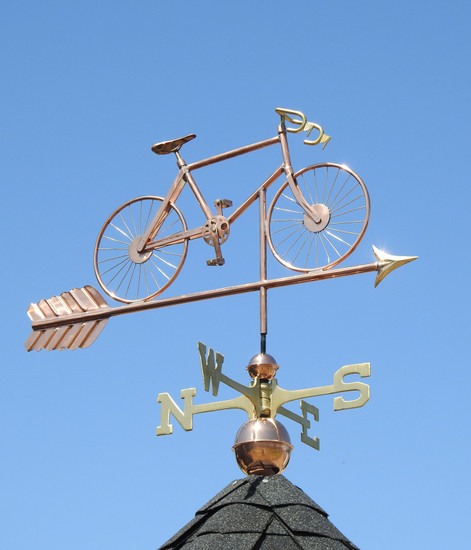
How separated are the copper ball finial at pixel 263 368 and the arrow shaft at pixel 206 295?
0.36 meters

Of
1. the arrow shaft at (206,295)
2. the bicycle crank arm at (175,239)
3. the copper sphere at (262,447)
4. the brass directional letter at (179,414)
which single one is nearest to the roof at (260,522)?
the copper sphere at (262,447)

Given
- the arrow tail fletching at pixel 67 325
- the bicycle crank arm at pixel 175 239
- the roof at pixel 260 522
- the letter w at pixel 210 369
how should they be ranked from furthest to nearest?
the arrow tail fletching at pixel 67 325, the bicycle crank arm at pixel 175 239, the letter w at pixel 210 369, the roof at pixel 260 522

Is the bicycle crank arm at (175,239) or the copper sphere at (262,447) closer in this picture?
the copper sphere at (262,447)

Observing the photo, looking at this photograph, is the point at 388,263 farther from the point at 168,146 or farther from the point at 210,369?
the point at 168,146

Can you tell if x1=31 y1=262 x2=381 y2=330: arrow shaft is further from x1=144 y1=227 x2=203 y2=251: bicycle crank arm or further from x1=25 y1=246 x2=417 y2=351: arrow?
x1=144 y1=227 x2=203 y2=251: bicycle crank arm

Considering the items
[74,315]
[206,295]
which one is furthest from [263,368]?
[74,315]

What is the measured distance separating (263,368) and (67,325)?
4.67ft

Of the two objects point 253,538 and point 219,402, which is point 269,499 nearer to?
point 253,538

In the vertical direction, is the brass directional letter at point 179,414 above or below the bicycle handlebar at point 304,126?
below

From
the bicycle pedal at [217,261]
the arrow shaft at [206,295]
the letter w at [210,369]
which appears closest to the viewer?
the letter w at [210,369]

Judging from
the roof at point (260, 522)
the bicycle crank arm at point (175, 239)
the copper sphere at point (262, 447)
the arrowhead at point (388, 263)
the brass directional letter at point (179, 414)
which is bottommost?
the roof at point (260, 522)

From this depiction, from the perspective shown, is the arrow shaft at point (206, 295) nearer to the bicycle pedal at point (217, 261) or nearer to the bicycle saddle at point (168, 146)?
the bicycle pedal at point (217, 261)

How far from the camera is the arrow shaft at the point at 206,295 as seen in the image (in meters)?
4.43

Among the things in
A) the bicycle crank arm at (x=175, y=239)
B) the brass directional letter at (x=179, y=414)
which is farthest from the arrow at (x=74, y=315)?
the brass directional letter at (x=179, y=414)
